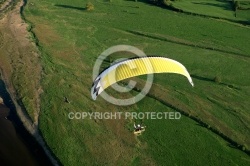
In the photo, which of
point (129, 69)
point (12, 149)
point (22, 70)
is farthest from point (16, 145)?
point (22, 70)

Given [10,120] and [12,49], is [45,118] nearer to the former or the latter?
[10,120]

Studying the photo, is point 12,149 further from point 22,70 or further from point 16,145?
point 22,70

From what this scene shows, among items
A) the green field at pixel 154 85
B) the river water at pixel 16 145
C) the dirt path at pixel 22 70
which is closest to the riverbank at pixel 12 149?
the river water at pixel 16 145

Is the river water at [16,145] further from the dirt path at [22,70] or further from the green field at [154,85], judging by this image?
the green field at [154,85]

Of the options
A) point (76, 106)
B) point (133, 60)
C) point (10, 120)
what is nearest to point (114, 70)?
point (133, 60)

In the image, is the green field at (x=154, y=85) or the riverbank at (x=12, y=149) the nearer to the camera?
the riverbank at (x=12, y=149)

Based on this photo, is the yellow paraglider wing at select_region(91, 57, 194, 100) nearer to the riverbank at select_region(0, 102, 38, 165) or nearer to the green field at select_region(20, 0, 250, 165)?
the green field at select_region(20, 0, 250, 165)
